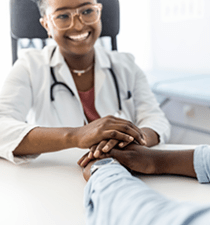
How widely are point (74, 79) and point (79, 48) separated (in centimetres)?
13

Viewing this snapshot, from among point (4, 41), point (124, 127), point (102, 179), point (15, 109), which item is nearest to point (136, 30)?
point (4, 41)

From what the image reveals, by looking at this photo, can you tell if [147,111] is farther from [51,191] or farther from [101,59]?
[51,191]

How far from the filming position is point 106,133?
2.47ft

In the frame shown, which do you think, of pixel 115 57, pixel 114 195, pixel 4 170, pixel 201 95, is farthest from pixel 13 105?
pixel 201 95

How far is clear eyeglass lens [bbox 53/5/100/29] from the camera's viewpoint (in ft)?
3.51

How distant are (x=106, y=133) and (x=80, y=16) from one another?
51 centimetres

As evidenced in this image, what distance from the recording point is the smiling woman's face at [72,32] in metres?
1.06

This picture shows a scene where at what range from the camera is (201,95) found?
164cm

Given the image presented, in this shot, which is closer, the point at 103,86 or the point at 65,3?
the point at 65,3

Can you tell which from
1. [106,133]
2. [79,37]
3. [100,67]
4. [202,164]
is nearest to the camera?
[202,164]

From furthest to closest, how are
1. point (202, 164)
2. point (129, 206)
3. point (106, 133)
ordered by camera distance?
point (106, 133), point (202, 164), point (129, 206)

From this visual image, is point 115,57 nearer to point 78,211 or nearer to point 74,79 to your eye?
point 74,79

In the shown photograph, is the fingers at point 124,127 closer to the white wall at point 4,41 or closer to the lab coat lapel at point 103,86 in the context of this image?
the lab coat lapel at point 103,86

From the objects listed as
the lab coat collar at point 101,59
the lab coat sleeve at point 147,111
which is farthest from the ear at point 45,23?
the lab coat sleeve at point 147,111
